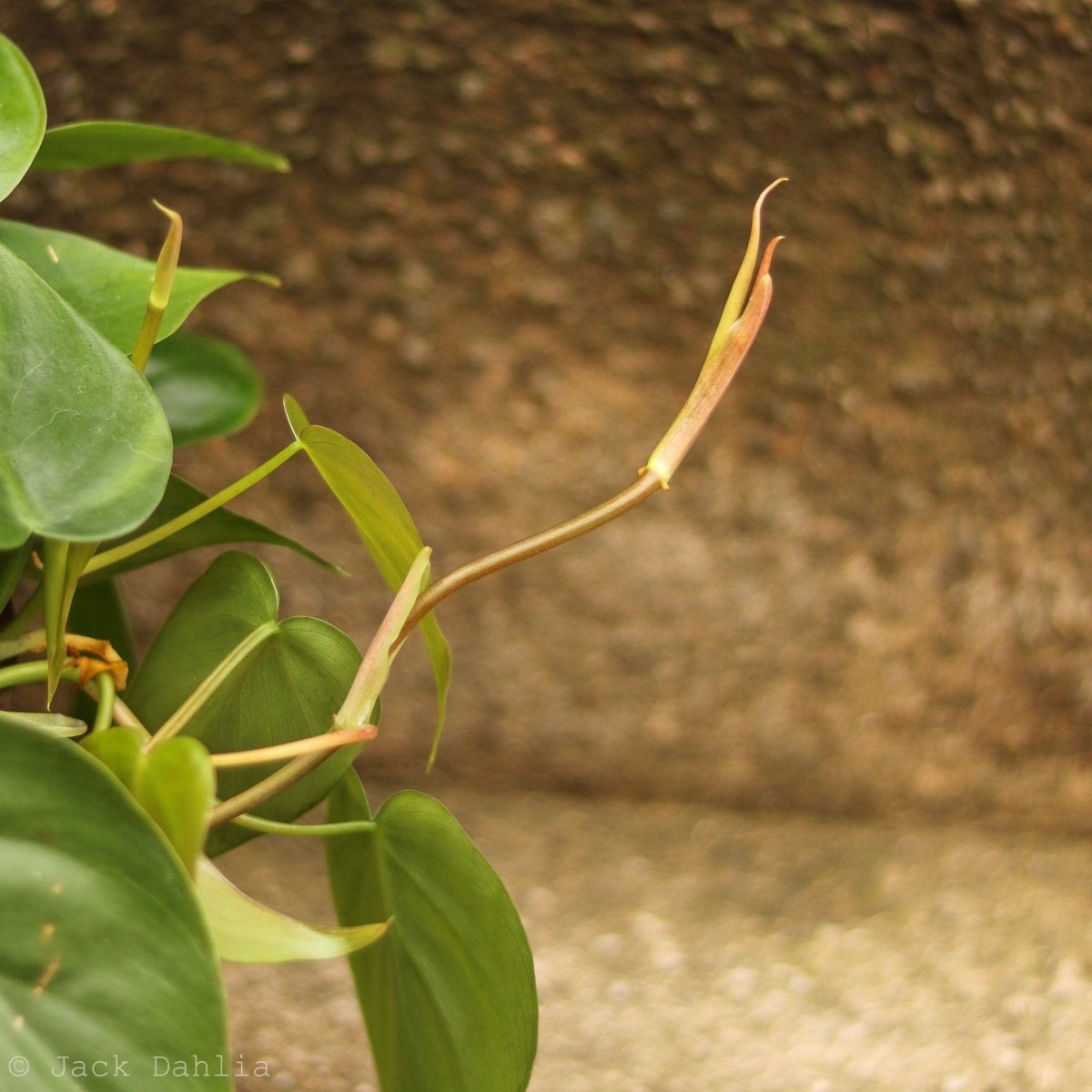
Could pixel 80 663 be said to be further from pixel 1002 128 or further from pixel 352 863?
pixel 1002 128

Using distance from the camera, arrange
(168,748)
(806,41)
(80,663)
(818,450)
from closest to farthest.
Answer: (168,748), (80,663), (806,41), (818,450)

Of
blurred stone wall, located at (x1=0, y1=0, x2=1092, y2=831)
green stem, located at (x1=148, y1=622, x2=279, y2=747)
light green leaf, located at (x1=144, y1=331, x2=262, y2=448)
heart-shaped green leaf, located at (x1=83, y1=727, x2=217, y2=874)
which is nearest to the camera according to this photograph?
heart-shaped green leaf, located at (x1=83, y1=727, x2=217, y2=874)

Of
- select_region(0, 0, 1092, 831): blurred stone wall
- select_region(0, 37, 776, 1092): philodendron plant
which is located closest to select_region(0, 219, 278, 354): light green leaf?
select_region(0, 37, 776, 1092): philodendron plant

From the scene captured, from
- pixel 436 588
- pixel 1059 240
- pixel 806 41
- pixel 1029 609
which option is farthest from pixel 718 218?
pixel 436 588

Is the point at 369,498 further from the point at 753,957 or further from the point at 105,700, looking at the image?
the point at 753,957

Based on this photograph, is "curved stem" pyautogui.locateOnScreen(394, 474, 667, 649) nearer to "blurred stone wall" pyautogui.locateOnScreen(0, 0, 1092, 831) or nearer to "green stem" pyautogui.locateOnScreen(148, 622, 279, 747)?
"green stem" pyautogui.locateOnScreen(148, 622, 279, 747)

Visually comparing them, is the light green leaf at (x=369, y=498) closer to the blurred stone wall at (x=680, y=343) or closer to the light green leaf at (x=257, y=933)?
the light green leaf at (x=257, y=933)
